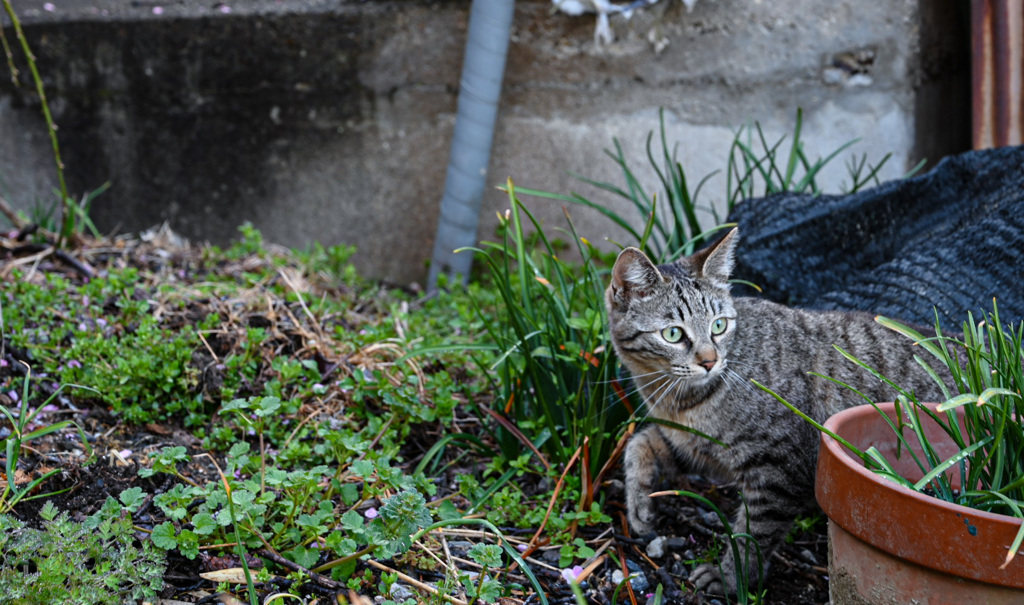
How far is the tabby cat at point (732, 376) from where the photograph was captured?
219cm

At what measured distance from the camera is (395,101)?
466 cm

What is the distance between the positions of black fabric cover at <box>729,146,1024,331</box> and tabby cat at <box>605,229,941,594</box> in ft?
1.23

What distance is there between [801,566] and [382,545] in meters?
1.30

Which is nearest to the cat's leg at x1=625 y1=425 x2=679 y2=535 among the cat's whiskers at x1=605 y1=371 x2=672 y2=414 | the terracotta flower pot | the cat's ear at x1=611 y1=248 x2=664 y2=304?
the cat's whiskers at x1=605 y1=371 x2=672 y2=414

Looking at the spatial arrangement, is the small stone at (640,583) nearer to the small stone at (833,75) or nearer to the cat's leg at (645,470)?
the cat's leg at (645,470)

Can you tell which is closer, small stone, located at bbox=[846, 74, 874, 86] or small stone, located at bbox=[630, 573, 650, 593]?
small stone, located at bbox=[630, 573, 650, 593]

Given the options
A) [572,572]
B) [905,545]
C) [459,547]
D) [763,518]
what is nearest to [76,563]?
[459,547]

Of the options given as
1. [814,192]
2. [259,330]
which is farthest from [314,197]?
[814,192]

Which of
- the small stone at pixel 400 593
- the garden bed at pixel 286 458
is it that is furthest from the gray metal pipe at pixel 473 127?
the small stone at pixel 400 593

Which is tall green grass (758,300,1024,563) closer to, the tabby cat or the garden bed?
the tabby cat

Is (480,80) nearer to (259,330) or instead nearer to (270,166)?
(270,166)

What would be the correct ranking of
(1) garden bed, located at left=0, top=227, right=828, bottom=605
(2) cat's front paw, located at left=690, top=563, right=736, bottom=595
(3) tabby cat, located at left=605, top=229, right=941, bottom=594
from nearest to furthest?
Answer: (1) garden bed, located at left=0, top=227, right=828, bottom=605 → (2) cat's front paw, located at left=690, top=563, right=736, bottom=595 → (3) tabby cat, located at left=605, top=229, right=941, bottom=594

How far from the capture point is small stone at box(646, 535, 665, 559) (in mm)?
2201

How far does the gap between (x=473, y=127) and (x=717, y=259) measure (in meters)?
2.22
